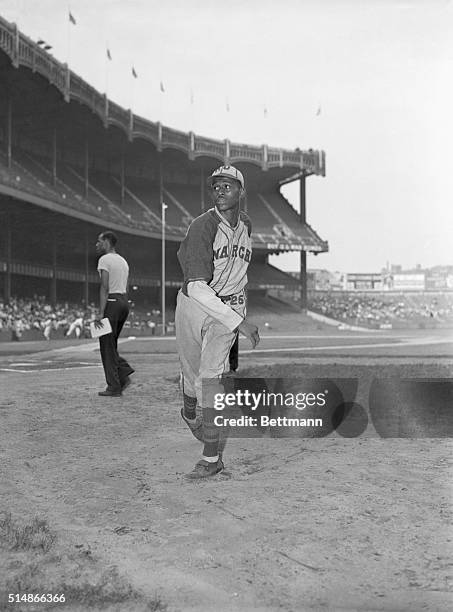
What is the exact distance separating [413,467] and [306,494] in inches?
36.5

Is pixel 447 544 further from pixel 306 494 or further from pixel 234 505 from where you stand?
pixel 234 505

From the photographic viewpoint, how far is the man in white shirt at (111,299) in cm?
645

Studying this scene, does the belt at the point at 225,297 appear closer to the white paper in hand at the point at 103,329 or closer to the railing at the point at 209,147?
the white paper in hand at the point at 103,329

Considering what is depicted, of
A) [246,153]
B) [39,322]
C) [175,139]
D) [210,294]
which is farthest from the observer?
[246,153]

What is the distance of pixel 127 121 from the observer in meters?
45.1

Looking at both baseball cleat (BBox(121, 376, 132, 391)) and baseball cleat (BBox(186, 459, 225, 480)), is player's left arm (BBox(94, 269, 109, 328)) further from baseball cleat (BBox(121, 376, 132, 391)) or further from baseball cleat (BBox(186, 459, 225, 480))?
baseball cleat (BBox(186, 459, 225, 480))

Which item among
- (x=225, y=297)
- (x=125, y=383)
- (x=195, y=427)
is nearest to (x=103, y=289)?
(x=125, y=383)

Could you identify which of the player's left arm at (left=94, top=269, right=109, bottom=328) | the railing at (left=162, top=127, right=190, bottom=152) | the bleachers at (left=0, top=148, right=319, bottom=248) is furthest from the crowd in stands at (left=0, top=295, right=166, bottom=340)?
the railing at (left=162, top=127, right=190, bottom=152)

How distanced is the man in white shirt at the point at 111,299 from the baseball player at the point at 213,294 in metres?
3.08

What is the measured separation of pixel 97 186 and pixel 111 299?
44.8m

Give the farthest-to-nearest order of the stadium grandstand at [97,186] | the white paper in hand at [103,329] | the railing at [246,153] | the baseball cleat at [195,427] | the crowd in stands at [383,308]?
the railing at [246,153] → the crowd in stands at [383,308] → the stadium grandstand at [97,186] → the white paper in hand at [103,329] → the baseball cleat at [195,427]

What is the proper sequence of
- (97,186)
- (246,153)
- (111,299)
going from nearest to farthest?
(111,299) → (97,186) → (246,153)

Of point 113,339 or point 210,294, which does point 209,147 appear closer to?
point 113,339

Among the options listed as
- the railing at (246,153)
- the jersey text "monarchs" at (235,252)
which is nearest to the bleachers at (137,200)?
the railing at (246,153)
